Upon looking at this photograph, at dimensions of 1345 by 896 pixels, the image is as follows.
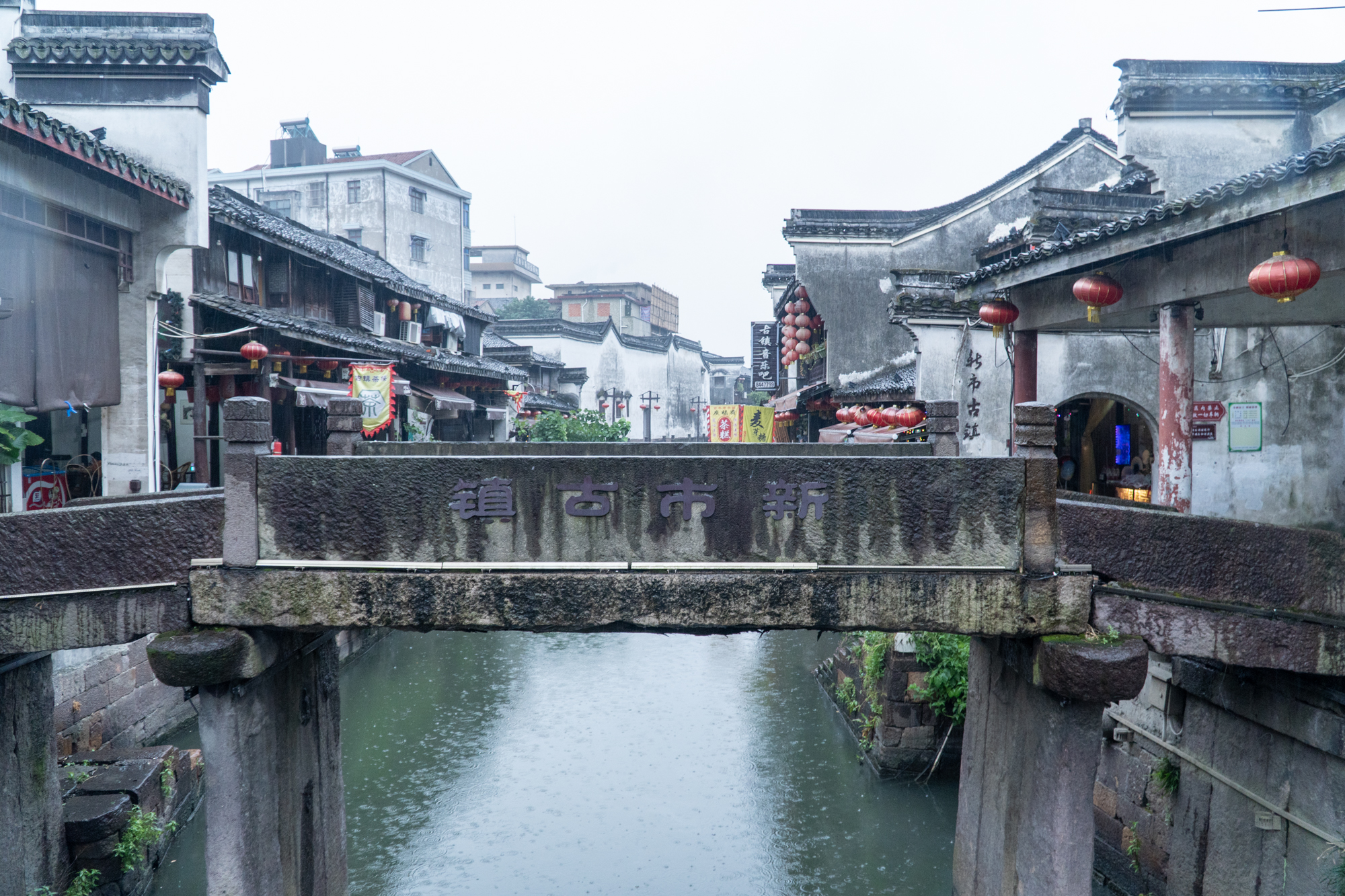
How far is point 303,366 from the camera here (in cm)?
1912

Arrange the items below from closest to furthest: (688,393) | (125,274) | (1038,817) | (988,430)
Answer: (1038,817) → (125,274) → (988,430) → (688,393)

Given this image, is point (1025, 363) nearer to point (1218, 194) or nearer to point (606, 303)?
point (1218, 194)

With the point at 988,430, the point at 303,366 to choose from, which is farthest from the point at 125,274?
the point at 988,430

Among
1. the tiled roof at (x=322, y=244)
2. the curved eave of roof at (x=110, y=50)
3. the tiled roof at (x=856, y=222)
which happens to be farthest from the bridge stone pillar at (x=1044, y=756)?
the tiled roof at (x=856, y=222)

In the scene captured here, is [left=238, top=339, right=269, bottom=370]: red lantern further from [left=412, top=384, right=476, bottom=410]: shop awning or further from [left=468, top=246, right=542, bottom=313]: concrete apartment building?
[left=468, top=246, right=542, bottom=313]: concrete apartment building

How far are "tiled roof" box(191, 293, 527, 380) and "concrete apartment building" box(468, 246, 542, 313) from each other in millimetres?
29530

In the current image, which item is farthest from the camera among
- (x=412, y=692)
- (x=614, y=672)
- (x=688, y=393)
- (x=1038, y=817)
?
(x=688, y=393)

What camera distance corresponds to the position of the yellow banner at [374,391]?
17125 mm

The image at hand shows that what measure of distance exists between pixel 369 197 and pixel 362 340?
2108 centimetres

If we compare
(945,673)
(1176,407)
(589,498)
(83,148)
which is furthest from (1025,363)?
(83,148)

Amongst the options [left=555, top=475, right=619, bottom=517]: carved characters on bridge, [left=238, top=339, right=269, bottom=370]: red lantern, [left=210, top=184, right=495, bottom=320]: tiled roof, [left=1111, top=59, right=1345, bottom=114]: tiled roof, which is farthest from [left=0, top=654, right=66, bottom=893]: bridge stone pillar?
[left=1111, top=59, right=1345, bottom=114]: tiled roof

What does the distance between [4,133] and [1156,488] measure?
12954mm

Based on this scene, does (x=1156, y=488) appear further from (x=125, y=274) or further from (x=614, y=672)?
(x=125, y=274)

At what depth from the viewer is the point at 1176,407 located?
946 cm
